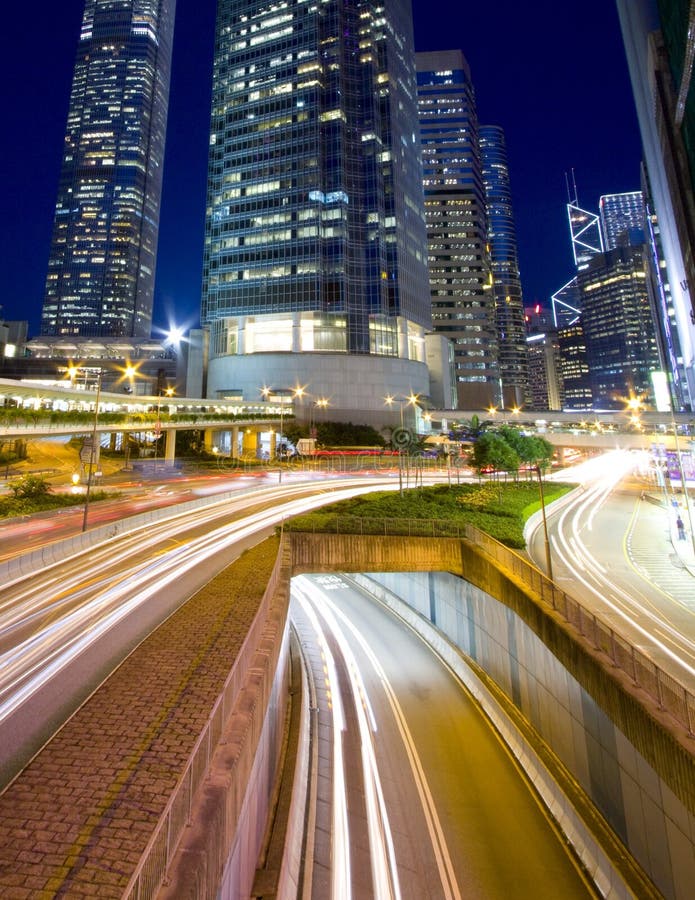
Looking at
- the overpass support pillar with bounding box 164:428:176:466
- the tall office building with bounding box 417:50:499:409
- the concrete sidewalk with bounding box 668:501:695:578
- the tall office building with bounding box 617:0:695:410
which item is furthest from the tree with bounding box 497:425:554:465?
the tall office building with bounding box 417:50:499:409

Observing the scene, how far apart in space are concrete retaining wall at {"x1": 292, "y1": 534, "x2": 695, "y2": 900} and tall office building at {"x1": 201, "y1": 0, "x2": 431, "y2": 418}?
70.3m

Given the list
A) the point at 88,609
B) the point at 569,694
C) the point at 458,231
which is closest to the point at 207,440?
the point at 88,609

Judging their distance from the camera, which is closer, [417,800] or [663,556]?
[417,800]

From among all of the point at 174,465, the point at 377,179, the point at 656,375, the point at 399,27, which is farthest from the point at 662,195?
the point at 174,465

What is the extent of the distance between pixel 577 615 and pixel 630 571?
54.9 ft

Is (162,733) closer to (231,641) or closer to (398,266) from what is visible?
(231,641)

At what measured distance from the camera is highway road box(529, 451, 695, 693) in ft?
57.4

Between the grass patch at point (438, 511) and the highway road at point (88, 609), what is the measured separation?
16.1 ft

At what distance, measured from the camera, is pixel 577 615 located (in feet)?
43.7

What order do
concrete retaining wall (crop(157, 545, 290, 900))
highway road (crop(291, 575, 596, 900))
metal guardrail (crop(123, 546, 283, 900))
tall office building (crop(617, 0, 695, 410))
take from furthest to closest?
tall office building (crop(617, 0, 695, 410)) < highway road (crop(291, 575, 596, 900)) < concrete retaining wall (crop(157, 545, 290, 900)) < metal guardrail (crop(123, 546, 283, 900))

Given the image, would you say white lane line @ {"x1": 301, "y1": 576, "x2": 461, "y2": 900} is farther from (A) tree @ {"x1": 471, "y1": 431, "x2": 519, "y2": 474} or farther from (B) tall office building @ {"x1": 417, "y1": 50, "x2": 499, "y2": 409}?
(B) tall office building @ {"x1": 417, "y1": 50, "x2": 499, "y2": 409}

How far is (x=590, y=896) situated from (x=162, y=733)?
12.1 meters

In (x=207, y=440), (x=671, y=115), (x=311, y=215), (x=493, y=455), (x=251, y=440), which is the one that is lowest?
(x=493, y=455)

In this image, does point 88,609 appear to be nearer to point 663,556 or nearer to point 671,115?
point 663,556
